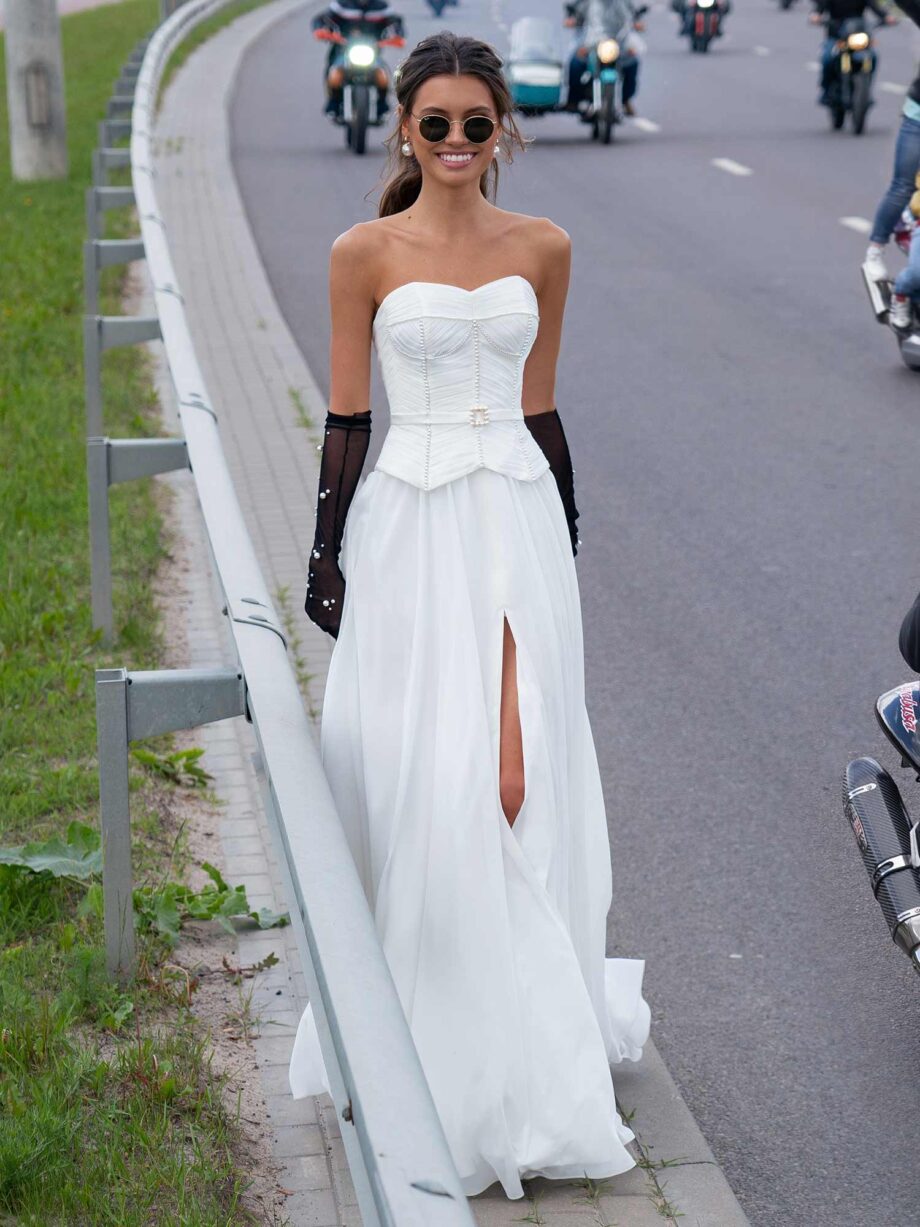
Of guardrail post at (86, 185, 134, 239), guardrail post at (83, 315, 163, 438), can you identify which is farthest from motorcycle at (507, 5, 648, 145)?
guardrail post at (83, 315, 163, 438)

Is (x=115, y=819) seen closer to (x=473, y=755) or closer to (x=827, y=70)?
(x=473, y=755)

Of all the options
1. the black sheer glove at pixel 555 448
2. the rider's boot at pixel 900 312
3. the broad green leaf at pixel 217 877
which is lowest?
the rider's boot at pixel 900 312

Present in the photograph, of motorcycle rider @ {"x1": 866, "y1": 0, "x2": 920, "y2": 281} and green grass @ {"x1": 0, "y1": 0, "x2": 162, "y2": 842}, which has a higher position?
motorcycle rider @ {"x1": 866, "y1": 0, "x2": 920, "y2": 281}

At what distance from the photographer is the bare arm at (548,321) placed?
A: 13.0 ft

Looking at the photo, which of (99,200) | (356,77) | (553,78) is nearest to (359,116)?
(356,77)

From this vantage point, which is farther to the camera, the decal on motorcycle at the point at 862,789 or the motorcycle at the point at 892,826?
the decal on motorcycle at the point at 862,789

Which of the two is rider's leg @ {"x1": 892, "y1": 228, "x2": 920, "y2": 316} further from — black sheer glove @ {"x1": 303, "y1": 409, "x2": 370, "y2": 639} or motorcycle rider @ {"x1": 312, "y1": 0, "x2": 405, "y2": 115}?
motorcycle rider @ {"x1": 312, "y1": 0, "x2": 405, "y2": 115}

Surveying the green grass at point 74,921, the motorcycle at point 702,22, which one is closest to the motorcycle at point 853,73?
the motorcycle at point 702,22

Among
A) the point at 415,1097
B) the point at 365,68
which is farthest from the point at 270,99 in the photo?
the point at 415,1097

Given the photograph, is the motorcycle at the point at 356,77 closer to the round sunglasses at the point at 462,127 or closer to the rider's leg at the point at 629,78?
the rider's leg at the point at 629,78

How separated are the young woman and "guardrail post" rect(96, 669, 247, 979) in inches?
10.2

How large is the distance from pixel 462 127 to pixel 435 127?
0.17ft

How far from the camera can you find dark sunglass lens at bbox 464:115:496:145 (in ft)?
12.3

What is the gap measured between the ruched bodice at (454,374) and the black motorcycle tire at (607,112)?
1987cm
